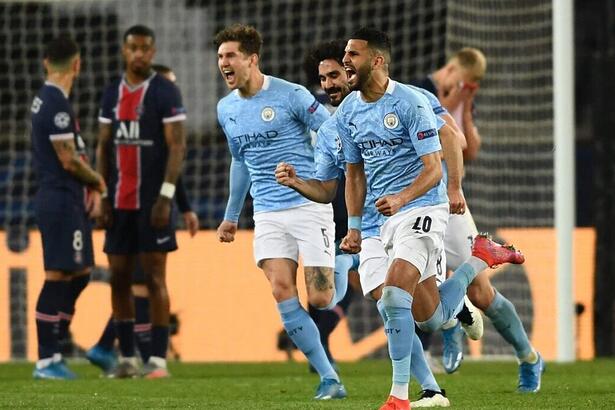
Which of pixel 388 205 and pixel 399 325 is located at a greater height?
pixel 388 205

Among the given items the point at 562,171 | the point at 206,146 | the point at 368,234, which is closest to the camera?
the point at 368,234

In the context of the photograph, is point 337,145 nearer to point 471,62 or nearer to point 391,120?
point 391,120

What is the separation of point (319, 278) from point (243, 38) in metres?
1.31

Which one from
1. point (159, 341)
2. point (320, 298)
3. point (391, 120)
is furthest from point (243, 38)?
point (159, 341)

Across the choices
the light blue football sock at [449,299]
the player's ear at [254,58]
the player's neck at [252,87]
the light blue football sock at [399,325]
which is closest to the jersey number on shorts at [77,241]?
the player's neck at [252,87]

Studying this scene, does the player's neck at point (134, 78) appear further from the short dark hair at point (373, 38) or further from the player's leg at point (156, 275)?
the short dark hair at point (373, 38)

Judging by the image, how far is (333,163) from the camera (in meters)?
7.43

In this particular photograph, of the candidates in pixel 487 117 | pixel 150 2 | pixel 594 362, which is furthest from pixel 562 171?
pixel 150 2

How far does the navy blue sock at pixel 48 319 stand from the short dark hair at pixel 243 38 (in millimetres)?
2439

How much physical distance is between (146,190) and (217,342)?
2466 mm

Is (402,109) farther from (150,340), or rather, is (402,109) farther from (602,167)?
(602,167)

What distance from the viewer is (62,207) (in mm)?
10031

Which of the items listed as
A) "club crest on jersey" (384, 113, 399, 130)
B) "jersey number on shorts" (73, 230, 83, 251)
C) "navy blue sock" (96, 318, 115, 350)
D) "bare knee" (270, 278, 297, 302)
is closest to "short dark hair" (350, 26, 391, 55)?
"club crest on jersey" (384, 113, 399, 130)

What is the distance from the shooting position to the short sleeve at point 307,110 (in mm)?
8305
